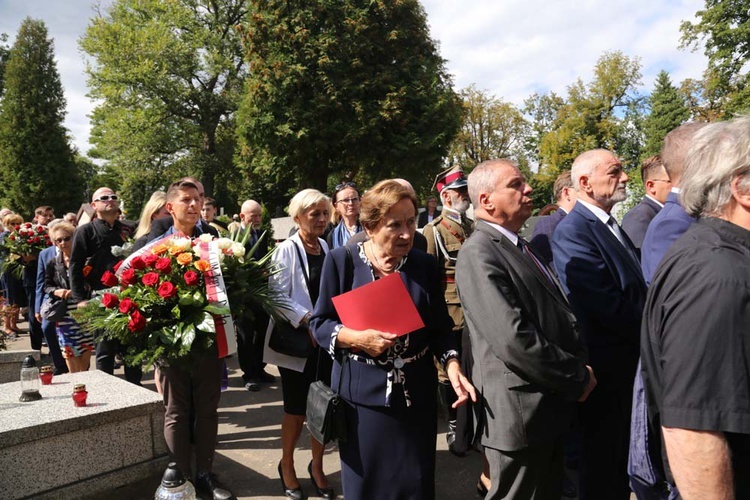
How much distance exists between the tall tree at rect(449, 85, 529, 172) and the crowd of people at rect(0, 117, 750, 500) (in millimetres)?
41153

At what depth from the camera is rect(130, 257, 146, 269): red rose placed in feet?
11.0

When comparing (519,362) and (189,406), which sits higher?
(519,362)

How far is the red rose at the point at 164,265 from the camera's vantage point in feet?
11.0

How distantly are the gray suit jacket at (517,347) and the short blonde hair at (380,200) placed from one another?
0.45 m

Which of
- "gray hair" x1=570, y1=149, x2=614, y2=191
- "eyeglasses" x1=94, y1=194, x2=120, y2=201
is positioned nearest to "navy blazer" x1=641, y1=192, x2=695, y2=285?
"gray hair" x1=570, y1=149, x2=614, y2=191

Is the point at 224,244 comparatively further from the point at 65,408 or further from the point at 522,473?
the point at 522,473

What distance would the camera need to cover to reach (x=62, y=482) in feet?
11.2

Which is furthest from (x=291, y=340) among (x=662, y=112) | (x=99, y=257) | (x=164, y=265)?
(x=662, y=112)

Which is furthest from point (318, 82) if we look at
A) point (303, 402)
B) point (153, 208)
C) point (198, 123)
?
point (303, 402)

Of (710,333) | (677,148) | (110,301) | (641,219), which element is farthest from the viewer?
(641,219)

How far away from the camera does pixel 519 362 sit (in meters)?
2.23

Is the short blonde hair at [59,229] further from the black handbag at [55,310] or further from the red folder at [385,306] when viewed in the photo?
the red folder at [385,306]

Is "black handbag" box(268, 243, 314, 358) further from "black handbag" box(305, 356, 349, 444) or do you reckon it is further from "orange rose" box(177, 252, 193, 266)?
Answer: "black handbag" box(305, 356, 349, 444)

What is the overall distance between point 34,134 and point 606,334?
4148cm
